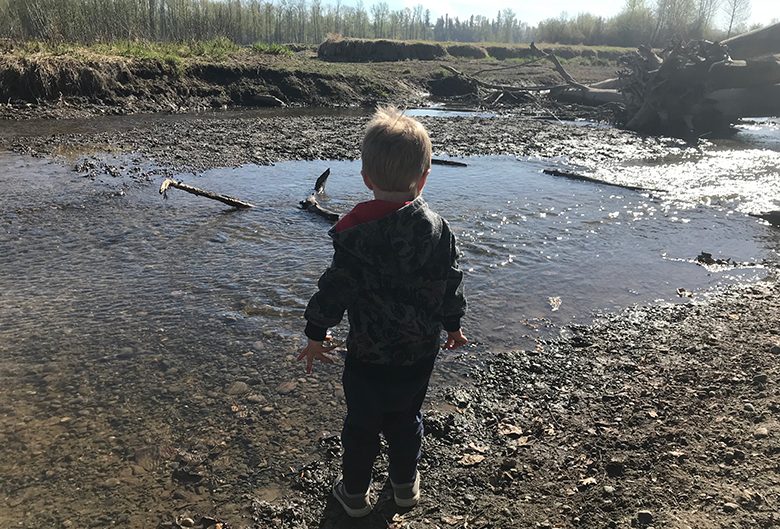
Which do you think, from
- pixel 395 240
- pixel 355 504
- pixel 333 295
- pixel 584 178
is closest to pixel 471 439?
pixel 355 504

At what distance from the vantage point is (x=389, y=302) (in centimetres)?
286

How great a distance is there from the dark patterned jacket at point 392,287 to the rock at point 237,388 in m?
1.74

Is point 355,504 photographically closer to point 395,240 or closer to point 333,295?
point 333,295

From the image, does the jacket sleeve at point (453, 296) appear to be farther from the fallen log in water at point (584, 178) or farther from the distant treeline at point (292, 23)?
the distant treeline at point (292, 23)

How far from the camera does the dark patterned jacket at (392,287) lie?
273 centimetres

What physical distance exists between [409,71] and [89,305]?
35830mm

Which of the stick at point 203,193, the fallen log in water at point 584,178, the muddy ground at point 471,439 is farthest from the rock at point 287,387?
the fallen log in water at point 584,178

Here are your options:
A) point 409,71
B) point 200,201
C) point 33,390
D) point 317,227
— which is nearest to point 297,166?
point 200,201

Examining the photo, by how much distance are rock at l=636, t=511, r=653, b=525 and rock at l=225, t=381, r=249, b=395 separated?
9.62 ft

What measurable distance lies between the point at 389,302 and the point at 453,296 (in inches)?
15.3

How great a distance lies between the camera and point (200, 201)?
10008 mm

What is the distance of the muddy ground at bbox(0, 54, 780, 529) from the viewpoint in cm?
311

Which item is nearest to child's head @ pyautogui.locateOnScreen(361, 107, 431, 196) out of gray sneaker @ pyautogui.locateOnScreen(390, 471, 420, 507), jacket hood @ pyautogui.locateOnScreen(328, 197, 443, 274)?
jacket hood @ pyautogui.locateOnScreen(328, 197, 443, 274)

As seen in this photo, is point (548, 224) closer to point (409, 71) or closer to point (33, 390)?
point (33, 390)
